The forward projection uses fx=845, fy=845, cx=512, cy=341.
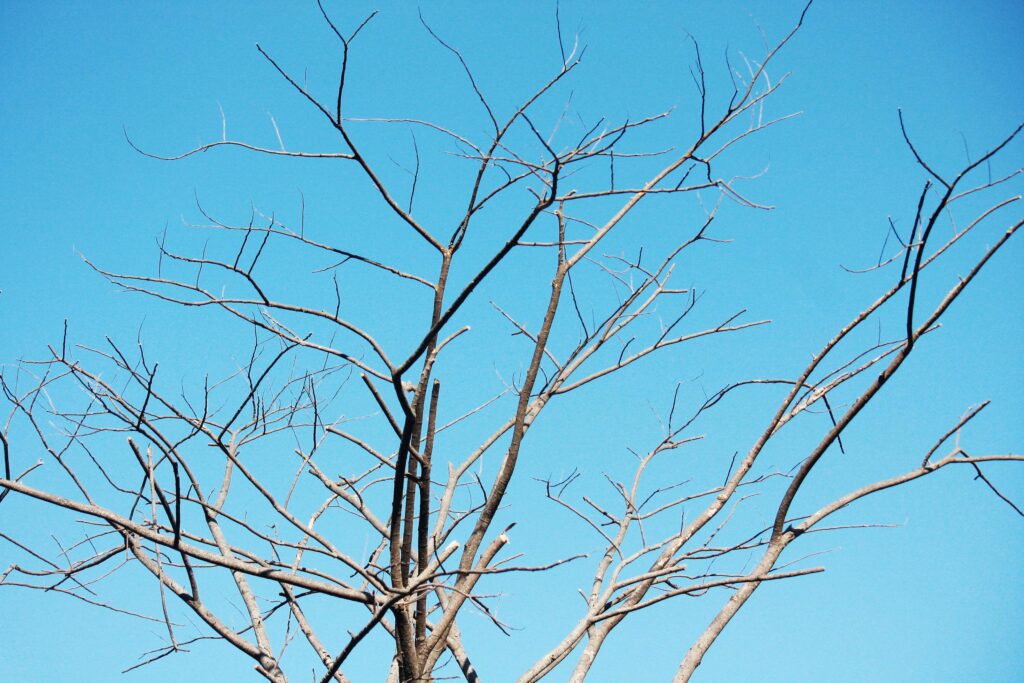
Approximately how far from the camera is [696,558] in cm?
263

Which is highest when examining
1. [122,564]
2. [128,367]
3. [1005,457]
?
[128,367]

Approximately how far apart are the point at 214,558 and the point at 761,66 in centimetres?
213

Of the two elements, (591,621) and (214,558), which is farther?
(591,621)

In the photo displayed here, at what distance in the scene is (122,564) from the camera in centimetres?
264

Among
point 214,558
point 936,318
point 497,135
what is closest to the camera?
point 214,558

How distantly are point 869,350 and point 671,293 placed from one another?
0.77 meters

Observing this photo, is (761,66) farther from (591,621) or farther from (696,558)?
(591,621)

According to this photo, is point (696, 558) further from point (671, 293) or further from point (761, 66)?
point (761, 66)

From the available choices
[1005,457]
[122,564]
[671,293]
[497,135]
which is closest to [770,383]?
[671,293]

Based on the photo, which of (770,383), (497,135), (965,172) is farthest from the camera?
(770,383)

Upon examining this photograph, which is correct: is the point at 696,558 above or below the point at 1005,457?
above

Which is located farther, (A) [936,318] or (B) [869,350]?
(B) [869,350]

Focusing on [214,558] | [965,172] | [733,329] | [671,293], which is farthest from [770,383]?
[214,558]

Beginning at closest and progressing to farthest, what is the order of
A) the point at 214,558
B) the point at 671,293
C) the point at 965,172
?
the point at 214,558 → the point at 965,172 → the point at 671,293
